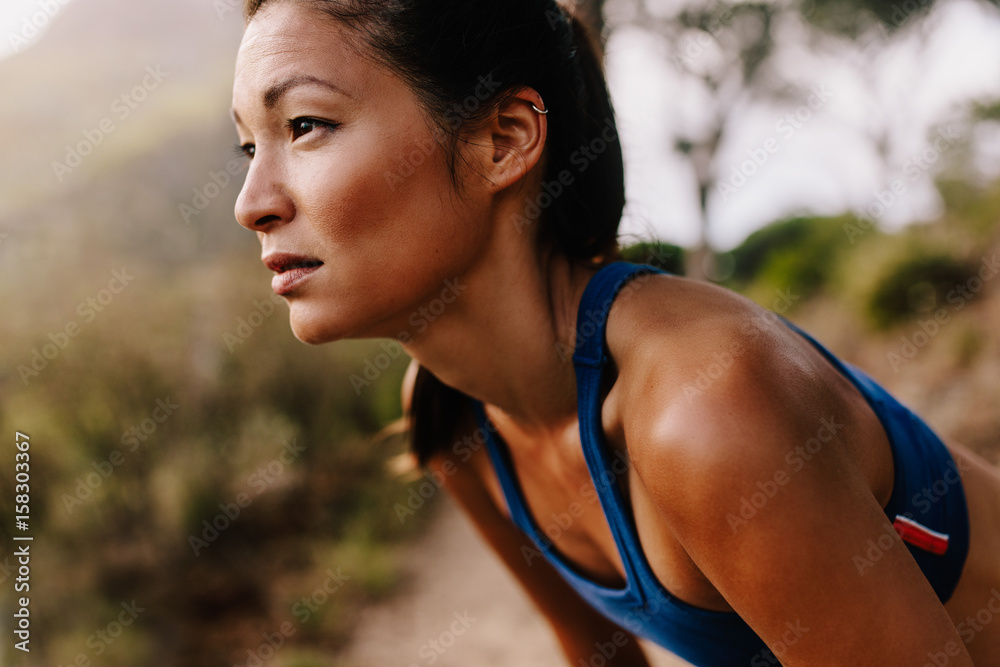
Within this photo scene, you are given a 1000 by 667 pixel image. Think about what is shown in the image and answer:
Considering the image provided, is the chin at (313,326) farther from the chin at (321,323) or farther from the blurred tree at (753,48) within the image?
the blurred tree at (753,48)

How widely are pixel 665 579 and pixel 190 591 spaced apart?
4.33 metres

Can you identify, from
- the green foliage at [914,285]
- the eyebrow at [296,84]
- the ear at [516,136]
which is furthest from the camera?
the green foliage at [914,285]

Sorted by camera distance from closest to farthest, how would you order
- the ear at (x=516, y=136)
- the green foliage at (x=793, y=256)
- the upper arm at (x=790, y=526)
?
1. the upper arm at (x=790, y=526)
2. the ear at (x=516, y=136)
3. the green foliage at (x=793, y=256)

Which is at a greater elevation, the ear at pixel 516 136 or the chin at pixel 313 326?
the ear at pixel 516 136

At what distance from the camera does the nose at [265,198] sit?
1.39 meters

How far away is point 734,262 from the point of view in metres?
14.4

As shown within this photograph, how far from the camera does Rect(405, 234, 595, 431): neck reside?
159 centimetres

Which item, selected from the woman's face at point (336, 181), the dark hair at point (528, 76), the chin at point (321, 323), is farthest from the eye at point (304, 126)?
the chin at point (321, 323)

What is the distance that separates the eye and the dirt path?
143 inches

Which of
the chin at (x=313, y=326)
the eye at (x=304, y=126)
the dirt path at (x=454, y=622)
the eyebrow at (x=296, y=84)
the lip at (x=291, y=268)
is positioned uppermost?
the eyebrow at (x=296, y=84)

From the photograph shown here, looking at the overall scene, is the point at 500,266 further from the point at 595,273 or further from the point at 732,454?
the point at 732,454

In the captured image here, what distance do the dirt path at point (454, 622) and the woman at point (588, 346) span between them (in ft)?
9.89

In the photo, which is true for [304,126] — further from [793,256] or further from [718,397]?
[793,256]

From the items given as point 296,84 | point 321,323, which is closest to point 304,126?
point 296,84
